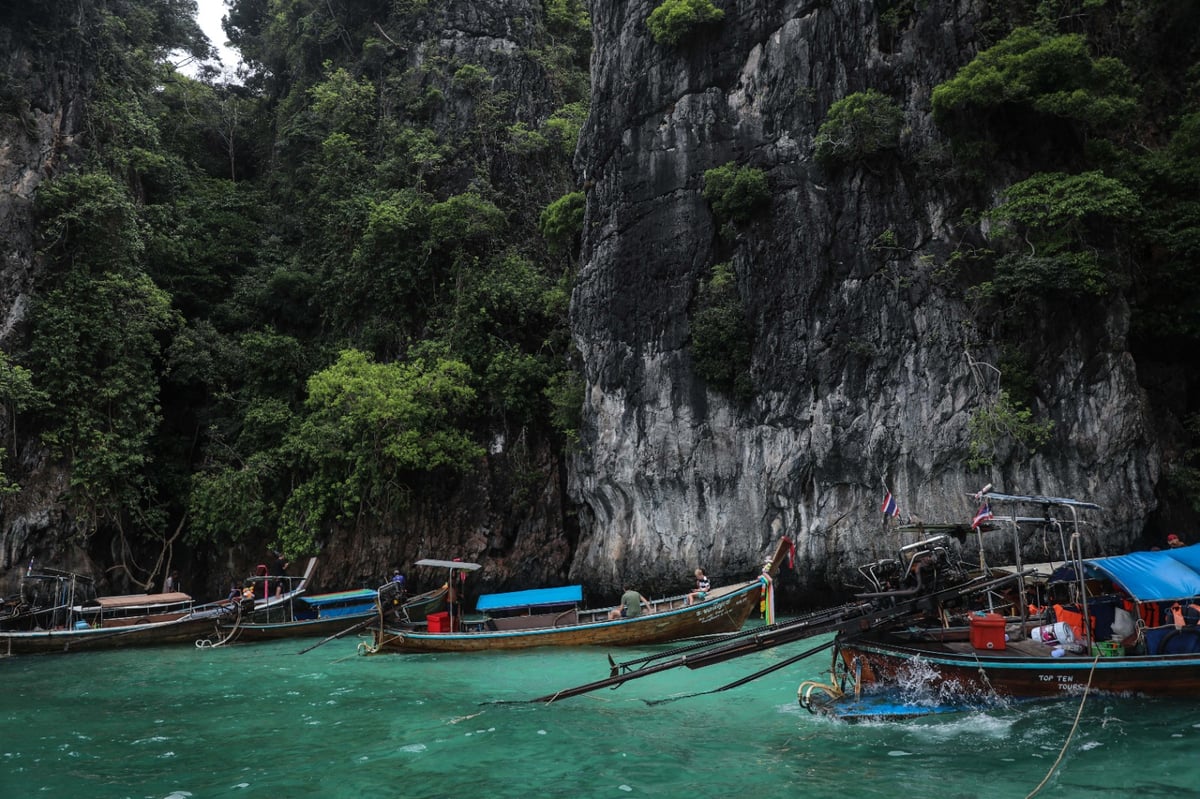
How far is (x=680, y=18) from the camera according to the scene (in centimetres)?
2102

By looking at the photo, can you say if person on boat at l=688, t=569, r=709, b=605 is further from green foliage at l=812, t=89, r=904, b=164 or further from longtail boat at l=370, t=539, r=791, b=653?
green foliage at l=812, t=89, r=904, b=164

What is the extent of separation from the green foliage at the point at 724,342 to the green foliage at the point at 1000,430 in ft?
16.8

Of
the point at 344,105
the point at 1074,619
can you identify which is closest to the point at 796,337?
the point at 1074,619

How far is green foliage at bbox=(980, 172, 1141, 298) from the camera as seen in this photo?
52.9ft

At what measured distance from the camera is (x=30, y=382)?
792 inches

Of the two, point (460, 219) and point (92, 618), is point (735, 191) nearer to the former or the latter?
point (460, 219)

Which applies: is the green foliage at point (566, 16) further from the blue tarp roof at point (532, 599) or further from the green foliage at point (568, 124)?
the blue tarp roof at point (532, 599)

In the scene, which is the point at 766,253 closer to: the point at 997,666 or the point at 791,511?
the point at 791,511

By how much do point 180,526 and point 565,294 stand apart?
13.2 meters

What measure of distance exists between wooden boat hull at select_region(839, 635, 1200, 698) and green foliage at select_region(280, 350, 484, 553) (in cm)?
1445

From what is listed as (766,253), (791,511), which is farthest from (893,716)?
(766,253)

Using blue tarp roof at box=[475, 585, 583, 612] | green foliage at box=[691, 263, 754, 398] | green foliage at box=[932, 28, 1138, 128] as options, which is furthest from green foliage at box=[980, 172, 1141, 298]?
blue tarp roof at box=[475, 585, 583, 612]

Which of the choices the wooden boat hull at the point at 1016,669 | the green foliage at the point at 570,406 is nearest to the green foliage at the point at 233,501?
the green foliage at the point at 570,406

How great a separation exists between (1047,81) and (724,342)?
8.84 meters
